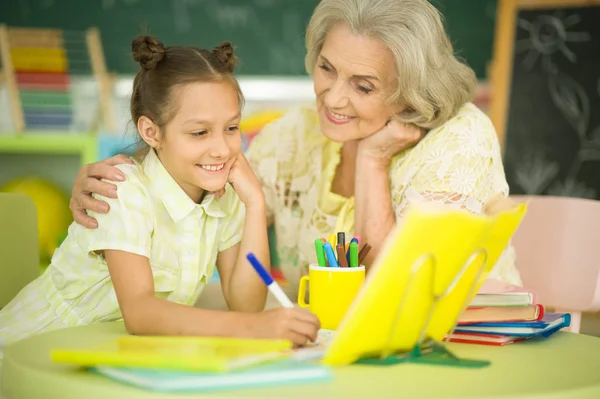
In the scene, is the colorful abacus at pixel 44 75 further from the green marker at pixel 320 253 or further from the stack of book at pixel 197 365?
the stack of book at pixel 197 365

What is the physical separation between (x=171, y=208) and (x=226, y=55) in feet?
1.02

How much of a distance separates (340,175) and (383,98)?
0.88 feet

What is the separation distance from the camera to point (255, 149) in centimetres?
214

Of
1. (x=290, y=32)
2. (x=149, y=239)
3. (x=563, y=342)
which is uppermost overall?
(x=290, y=32)

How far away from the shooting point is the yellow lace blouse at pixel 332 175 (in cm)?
177

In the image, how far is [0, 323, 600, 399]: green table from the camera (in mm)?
865

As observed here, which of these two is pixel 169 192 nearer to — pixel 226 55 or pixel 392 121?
pixel 226 55

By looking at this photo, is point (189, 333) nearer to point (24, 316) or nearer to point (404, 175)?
point (24, 316)

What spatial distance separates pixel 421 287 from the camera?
979mm

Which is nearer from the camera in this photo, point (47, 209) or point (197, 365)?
point (197, 365)

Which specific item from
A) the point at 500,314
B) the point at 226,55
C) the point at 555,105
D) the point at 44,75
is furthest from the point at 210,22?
the point at 500,314

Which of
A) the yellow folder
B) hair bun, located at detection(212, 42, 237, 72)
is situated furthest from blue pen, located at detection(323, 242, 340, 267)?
hair bun, located at detection(212, 42, 237, 72)

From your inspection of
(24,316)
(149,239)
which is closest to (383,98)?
(149,239)

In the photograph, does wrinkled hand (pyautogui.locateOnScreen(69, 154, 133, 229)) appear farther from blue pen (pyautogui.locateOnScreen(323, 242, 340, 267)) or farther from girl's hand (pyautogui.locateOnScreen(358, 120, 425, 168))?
girl's hand (pyautogui.locateOnScreen(358, 120, 425, 168))
